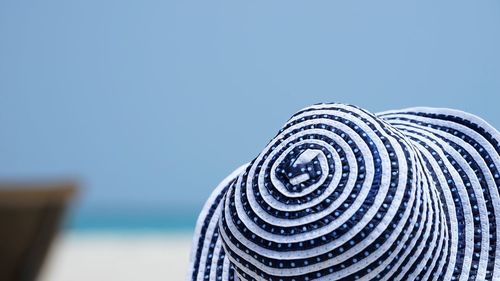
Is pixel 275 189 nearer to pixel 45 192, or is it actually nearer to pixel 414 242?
pixel 414 242

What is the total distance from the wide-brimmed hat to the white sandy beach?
8.86ft

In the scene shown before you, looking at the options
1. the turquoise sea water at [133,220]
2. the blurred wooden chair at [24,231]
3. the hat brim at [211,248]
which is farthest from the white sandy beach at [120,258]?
the hat brim at [211,248]

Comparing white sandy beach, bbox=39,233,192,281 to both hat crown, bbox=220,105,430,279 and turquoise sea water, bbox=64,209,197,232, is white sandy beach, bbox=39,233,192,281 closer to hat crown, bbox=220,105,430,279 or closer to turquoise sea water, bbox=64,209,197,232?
turquoise sea water, bbox=64,209,197,232

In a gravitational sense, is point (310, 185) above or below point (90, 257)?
below

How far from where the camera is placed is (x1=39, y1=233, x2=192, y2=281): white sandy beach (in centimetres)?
428

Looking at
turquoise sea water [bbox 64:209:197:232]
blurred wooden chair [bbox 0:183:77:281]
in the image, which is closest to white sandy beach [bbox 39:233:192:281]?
turquoise sea water [bbox 64:209:197:232]

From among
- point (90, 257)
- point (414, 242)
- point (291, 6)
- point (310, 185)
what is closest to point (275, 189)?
point (310, 185)

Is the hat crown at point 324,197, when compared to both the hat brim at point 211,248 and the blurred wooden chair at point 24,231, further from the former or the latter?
the blurred wooden chair at point 24,231

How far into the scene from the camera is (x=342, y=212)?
96cm

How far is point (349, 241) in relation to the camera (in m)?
0.96

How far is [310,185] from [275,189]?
4 cm

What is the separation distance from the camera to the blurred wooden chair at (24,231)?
1.81 meters

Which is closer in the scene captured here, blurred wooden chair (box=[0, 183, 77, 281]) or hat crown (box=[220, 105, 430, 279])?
hat crown (box=[220, 105, 430, 279])

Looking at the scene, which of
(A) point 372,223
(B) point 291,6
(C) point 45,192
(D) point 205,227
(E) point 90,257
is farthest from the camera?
(B) point 291,6
